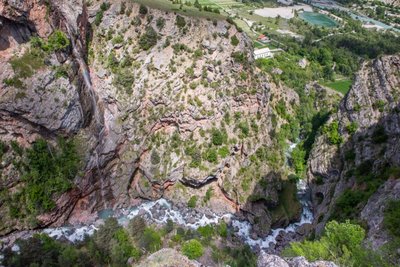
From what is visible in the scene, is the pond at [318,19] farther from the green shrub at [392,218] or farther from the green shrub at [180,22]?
the green shrub at [392,218]

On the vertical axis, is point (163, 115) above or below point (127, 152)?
above

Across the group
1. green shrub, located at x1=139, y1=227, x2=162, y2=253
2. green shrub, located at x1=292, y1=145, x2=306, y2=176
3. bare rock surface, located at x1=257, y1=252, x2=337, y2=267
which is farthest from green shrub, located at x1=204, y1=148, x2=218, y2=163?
bare rock surface, located at x1=257, y1=252, x2=337, y2=267

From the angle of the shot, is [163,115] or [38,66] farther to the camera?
[163,115]

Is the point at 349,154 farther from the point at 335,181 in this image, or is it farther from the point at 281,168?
the point at 281,168

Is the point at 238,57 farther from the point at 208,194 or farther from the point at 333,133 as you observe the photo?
the point at 208,194

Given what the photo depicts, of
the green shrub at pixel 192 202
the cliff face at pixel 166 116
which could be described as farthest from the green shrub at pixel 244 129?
the green shrub at pixel 192 202

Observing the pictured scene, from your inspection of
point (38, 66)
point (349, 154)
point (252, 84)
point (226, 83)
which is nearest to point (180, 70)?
point (226, 83)
